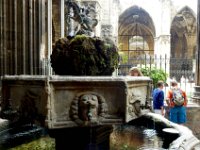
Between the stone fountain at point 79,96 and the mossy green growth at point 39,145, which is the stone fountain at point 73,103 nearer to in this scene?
the stone fountain at point 79,96

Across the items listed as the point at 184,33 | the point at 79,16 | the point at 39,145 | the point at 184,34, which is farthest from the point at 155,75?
the point at 184,34

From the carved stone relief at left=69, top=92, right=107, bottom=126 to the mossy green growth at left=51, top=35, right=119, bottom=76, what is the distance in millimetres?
517

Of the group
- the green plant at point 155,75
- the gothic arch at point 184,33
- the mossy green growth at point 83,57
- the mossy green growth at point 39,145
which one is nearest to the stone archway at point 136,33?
the gothic arch at point 184,33

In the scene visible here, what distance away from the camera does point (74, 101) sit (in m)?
3.29

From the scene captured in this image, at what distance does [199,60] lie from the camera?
967 centimetres

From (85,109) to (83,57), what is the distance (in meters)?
0.71

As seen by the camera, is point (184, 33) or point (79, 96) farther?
point (184, 33)

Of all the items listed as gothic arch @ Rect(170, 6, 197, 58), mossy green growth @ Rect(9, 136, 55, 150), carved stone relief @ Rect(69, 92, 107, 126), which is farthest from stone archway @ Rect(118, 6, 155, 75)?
carved stone relief @ Rect(69, 92, 107, 126)

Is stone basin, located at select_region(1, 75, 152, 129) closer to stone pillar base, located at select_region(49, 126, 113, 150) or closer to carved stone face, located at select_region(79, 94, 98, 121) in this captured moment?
carved stone face, located at select_region(79, 94, 98, 121)

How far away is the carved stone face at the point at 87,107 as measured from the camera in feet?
10.7

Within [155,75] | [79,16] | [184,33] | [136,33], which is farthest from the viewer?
[136,33]

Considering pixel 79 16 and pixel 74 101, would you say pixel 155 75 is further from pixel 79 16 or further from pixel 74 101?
pixel 74 101

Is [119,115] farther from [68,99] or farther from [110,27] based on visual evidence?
[110,27]

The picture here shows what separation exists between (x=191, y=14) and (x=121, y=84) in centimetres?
3501
